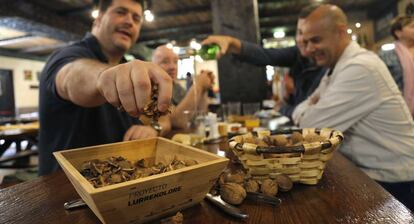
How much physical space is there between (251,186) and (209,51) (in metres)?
1.57

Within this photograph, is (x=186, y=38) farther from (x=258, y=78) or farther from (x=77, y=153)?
(x=77, y=153)

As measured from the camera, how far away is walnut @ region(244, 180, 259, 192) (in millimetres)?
686

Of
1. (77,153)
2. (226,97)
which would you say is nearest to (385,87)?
(77,153)

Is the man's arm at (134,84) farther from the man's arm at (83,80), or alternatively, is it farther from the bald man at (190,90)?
the bald man at (190,90)

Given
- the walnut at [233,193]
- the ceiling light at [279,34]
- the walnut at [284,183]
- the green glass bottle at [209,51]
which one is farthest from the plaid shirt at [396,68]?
the ceiling light at [279,34]

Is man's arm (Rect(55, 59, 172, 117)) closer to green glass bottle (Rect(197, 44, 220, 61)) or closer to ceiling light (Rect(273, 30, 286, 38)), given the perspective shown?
green glass bottle (Rect(197, 44, 220, 61))

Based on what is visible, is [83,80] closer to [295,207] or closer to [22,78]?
[295,207]

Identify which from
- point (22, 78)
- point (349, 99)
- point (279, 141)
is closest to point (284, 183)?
point (279, 141)

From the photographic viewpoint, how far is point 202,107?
225cm

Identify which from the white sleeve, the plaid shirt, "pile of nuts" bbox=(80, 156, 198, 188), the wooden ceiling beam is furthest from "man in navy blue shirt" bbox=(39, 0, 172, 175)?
the wooden ceiling beam

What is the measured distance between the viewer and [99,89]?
757mm

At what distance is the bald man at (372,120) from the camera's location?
49.9 inches

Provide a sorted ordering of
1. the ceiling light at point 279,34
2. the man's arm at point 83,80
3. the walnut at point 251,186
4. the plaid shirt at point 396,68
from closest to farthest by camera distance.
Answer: the walnut at point 251,186 < the man's arm at point 83,80 < the plaid shirt at point 396,68 < the ceiling light at point 279,34

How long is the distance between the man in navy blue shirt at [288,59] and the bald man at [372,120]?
855mm
